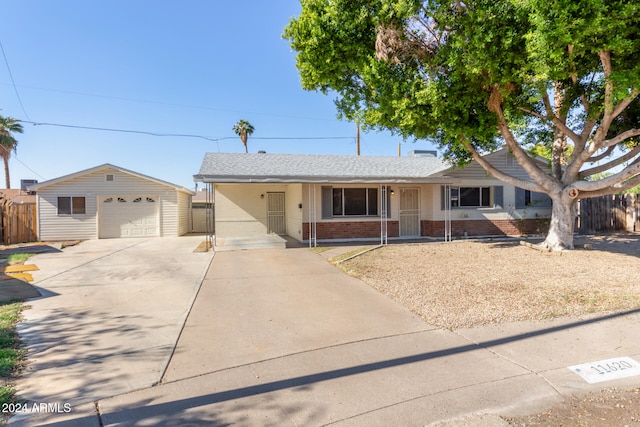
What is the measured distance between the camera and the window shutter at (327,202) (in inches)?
543

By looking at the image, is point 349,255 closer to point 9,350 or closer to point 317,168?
Answer: point 317,168

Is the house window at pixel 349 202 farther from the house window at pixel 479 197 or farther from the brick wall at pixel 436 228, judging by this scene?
the house window at pixel 479 197

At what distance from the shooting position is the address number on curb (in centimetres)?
348

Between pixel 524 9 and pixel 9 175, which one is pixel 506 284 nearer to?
pixel 524 9

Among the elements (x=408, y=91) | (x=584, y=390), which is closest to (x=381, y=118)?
(x=408, y=91)

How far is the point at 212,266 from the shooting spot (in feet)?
31.2

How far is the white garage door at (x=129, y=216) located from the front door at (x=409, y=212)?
40.7ft

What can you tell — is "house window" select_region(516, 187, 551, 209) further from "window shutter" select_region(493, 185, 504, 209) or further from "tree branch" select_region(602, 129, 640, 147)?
"tree branch" select_region(602, 129, 640, 147)

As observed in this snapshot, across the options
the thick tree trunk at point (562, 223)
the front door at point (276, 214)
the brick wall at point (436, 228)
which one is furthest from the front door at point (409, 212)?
the front door at point (276, 214)

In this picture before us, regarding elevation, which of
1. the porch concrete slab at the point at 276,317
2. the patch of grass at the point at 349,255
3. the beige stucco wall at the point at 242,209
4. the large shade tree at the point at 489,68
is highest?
the large shade tree at the point at 489,68

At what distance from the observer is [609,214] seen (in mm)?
16625

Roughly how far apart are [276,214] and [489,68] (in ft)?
37.1

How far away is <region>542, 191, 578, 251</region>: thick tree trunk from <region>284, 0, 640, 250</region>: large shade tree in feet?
0.10

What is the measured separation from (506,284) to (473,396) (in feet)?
14.8
